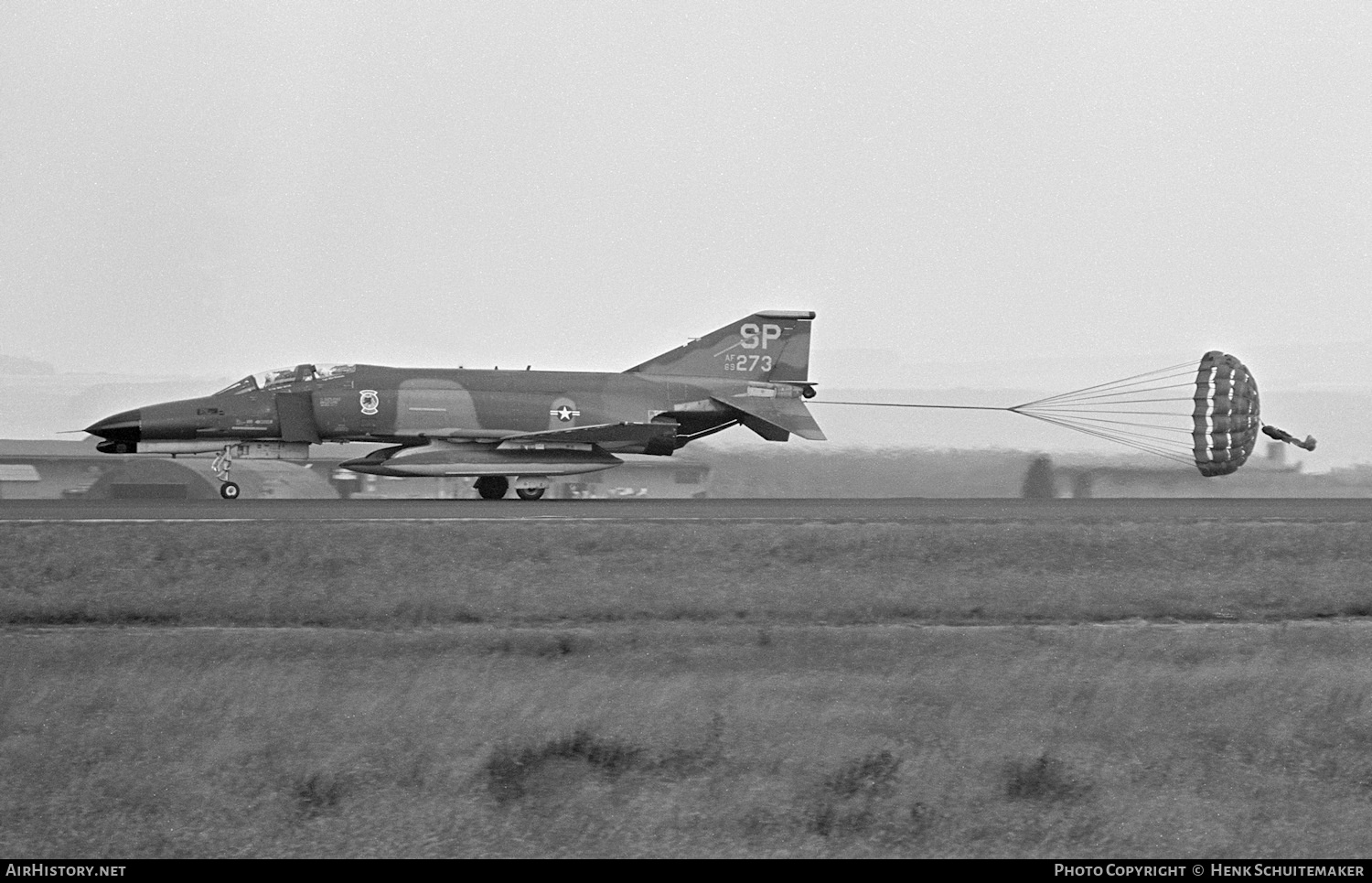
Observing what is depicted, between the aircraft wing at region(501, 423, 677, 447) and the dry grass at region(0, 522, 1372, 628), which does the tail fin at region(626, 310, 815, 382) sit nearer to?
the aircraft wing at region(501, 423, 677, 447)

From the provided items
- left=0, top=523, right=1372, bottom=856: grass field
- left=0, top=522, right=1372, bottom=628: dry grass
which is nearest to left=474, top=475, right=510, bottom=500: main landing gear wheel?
left=0, top=522, right=1372, bottom=628: dry grass

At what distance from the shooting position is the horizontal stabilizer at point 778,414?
25.4 meters

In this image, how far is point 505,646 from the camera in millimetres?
13836

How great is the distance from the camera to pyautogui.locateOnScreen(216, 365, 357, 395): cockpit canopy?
25000 mm

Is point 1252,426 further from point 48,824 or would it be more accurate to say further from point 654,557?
point 48,824

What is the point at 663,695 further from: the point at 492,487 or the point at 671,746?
the point at 492,487

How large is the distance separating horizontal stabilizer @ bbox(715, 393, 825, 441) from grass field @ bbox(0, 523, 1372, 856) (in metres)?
8.61

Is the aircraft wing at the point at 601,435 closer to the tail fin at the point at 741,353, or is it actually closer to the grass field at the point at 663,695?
the tail fin at the point at 741,353

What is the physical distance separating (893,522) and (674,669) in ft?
16.0

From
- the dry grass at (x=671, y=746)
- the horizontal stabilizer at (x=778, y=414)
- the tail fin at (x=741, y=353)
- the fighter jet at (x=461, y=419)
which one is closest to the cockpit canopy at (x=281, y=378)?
the fighter jet at (x=461, y=419)

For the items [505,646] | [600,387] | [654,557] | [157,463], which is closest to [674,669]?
[505,646]

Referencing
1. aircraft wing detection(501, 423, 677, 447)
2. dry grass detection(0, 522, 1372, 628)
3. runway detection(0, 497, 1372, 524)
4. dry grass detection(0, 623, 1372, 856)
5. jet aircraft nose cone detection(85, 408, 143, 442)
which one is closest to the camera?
dry grass detection(0, 623, 1372, 856)

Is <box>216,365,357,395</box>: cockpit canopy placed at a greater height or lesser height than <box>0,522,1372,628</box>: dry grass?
greater

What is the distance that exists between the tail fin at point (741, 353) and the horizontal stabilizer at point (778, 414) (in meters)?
0.84
